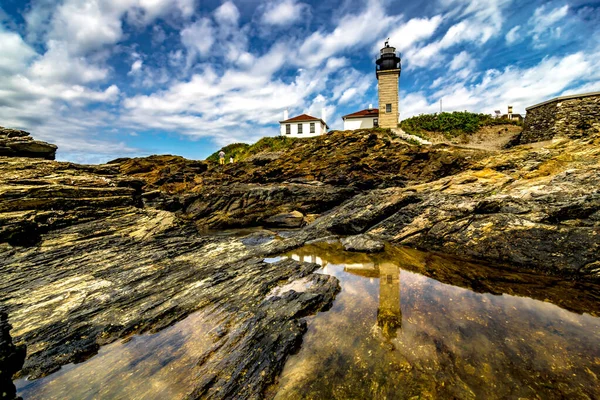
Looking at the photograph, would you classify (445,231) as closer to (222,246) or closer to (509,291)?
(509,291)

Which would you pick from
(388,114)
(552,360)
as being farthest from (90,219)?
(388,114)

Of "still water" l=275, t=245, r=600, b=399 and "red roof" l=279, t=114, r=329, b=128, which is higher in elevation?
"red roof" l=279, t=114, r=329, b=128

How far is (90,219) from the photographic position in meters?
15.3

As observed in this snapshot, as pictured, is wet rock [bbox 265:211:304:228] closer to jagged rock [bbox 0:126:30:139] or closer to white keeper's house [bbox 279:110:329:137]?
jagged rock [bbox 0:126:30:139]

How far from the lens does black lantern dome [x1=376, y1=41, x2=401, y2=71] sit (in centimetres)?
4550

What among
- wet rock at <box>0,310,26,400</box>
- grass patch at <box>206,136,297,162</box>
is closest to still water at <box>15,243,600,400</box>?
wet rock at <box>0,310,26,400</box>

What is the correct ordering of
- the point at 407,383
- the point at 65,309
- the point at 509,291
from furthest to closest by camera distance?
the point at 509,291 < the point at 65,309 < the point at 407,383

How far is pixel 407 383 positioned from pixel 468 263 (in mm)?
8958

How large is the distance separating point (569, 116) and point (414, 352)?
35.1m

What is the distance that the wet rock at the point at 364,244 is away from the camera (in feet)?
47.3

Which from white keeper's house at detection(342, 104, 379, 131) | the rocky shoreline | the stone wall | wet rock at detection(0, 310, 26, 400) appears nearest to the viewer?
wet rock at detection(0, 310, 26, 400)

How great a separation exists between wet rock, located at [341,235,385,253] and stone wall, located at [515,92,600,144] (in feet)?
88.3

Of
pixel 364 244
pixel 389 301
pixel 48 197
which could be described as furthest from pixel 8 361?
pixel 364 244

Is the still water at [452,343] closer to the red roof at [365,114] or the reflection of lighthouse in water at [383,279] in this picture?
the reflection of lighthouse in water at [383,279]
